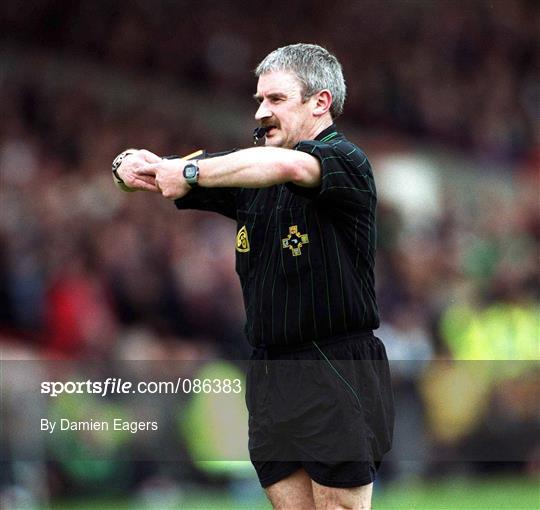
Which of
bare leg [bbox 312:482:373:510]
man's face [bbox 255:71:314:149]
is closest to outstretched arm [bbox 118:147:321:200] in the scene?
man's face [bbox 255:71:314:149]

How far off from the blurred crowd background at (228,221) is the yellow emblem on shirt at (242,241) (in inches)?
132

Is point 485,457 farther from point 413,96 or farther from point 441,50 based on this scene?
point 441,50

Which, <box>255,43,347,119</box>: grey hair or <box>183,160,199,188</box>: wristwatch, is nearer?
<box>183,160,199,188</box>: wristwatch

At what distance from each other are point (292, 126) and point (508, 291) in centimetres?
600

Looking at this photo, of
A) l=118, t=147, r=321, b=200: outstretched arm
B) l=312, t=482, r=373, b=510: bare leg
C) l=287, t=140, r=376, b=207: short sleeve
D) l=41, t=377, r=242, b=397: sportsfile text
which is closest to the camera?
l=118, t=147, r=321, b=200: outstretched arm

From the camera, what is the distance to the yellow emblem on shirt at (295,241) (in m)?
3.98

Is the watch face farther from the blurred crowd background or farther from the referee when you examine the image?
the blurred crowd background

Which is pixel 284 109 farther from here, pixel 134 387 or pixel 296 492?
pixel 134 387

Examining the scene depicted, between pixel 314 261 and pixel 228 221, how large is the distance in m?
5.77

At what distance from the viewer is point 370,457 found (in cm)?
403

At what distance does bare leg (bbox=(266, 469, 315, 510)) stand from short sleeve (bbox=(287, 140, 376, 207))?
950 mm

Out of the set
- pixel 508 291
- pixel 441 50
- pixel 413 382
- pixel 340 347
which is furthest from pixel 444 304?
pixel 340 347

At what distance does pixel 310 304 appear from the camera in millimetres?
3996

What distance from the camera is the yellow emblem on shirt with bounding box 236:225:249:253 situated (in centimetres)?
415
